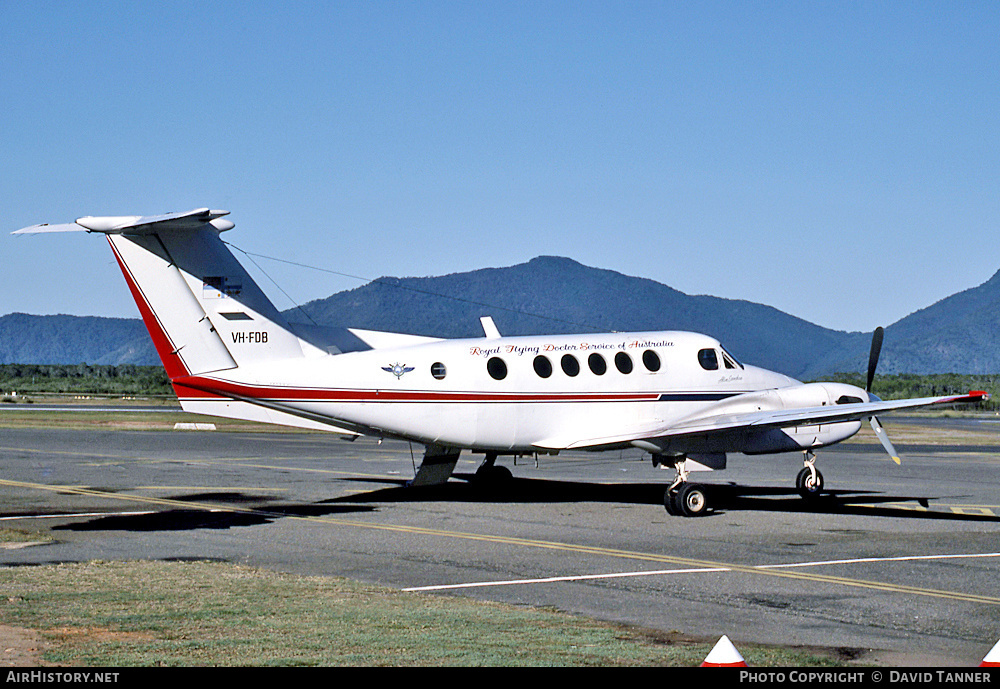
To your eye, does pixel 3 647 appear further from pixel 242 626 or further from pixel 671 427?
pixel 671 427

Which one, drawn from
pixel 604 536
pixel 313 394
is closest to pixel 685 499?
pixel 604 536

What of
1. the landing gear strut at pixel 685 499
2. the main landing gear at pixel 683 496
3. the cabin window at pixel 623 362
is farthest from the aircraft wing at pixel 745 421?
the cabin window at pixel 623 362

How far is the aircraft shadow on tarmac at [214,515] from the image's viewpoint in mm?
19500

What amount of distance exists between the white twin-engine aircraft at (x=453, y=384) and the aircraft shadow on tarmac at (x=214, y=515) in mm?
1728

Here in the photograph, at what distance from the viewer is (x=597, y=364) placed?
78.1 feet

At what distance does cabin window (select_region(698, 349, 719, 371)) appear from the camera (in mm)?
24797

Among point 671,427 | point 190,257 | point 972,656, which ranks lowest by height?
point 972,656

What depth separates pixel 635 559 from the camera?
1650 cm

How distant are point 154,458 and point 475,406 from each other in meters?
16.9

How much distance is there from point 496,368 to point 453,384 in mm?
1050

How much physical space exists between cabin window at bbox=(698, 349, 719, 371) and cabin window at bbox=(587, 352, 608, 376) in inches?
93.4

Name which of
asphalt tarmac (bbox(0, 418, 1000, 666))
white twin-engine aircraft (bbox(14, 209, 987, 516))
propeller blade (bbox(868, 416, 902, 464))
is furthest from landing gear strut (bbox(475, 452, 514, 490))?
propeller blade (bbox(868, 416, 902, 464))
